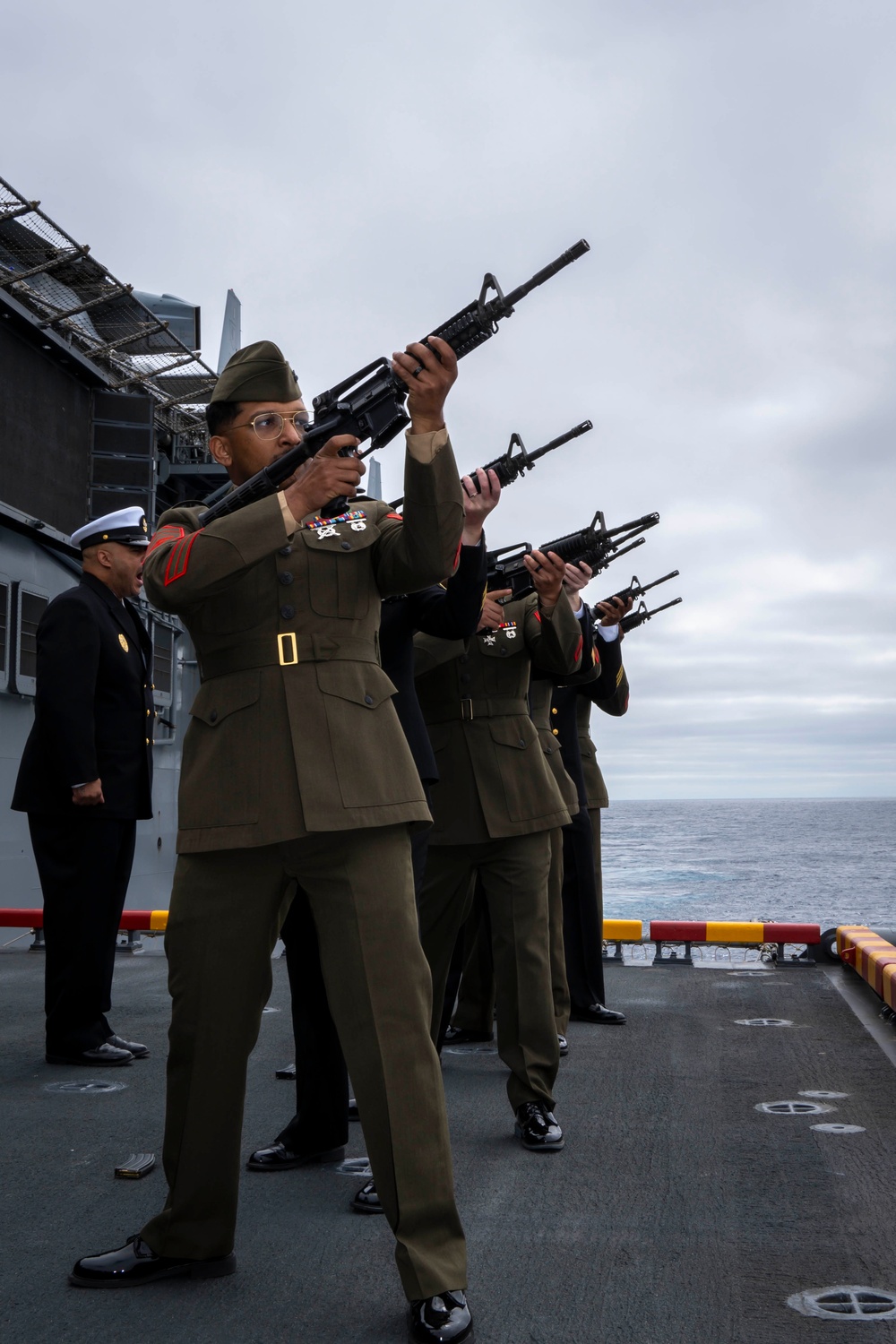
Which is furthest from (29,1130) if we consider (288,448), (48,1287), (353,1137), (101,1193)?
(288,448)

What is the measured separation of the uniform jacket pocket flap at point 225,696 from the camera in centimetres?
223

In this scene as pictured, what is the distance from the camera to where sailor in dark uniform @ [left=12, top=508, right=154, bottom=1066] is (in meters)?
4.09

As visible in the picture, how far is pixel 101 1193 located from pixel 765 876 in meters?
34.5

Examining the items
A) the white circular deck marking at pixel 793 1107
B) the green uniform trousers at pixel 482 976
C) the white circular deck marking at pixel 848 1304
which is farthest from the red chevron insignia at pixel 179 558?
the green uniform trousers at pixel 482 976

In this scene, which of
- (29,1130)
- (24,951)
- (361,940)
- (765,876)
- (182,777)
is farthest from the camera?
(765,876)

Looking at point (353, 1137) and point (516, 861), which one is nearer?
point (353, 1137)

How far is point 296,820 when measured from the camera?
211 cm

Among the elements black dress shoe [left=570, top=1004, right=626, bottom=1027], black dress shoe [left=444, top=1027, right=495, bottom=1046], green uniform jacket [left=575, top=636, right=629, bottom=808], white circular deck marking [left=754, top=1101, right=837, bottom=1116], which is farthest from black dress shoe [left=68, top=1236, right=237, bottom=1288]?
green uniform jacket [left=575, top=636, right=629, bottom=808]

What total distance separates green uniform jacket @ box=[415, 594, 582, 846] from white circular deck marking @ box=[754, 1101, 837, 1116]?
1.02 m

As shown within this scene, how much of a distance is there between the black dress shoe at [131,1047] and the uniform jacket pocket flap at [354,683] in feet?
7.84

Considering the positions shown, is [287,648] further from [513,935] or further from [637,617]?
[637,617]

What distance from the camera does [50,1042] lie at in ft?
13.3

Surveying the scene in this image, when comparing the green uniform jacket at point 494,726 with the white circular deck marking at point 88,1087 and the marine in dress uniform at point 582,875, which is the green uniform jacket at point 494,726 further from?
the white circular deck marking at point 88,1087

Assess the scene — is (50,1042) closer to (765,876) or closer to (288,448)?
(288,448)
